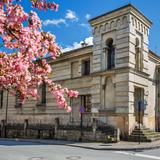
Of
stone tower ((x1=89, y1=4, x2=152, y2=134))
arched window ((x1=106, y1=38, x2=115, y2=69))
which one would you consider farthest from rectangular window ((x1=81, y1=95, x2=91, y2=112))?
arched window ((x1=106, y1=38, x2=115, y2=69))

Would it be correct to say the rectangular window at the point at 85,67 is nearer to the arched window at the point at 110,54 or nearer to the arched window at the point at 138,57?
the arched window at the point at 110,54

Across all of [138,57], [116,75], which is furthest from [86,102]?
[138,57]

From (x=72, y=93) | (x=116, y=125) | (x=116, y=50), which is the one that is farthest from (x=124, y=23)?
(x=72, y=93)

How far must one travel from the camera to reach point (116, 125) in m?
24.8

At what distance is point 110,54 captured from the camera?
88.0 ft

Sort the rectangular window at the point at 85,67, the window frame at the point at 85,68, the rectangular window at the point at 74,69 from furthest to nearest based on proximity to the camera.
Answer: the rectangular window at the point at 74,69 < the rectangular window at the point at 85,67 < the window frame at the point at 85,68

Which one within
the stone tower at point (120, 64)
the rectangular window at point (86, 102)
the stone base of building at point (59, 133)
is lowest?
the stone base of building at point (59, 133)

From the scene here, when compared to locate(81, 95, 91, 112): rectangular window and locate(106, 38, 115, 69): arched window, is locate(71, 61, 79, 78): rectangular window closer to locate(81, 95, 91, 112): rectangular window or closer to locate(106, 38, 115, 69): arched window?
locate(81, 95, 91, 112): rectangular window

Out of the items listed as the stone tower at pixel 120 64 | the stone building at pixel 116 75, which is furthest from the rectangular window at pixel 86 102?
the stone tower at pixel 120 64

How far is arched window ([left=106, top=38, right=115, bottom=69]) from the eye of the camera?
26.5 m

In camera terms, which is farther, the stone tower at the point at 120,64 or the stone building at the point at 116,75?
the stone building at the point at 116,75

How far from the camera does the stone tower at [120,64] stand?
24.5m

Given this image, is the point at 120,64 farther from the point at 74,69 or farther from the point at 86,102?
the point at 74,69

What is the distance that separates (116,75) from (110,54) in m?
2.41
